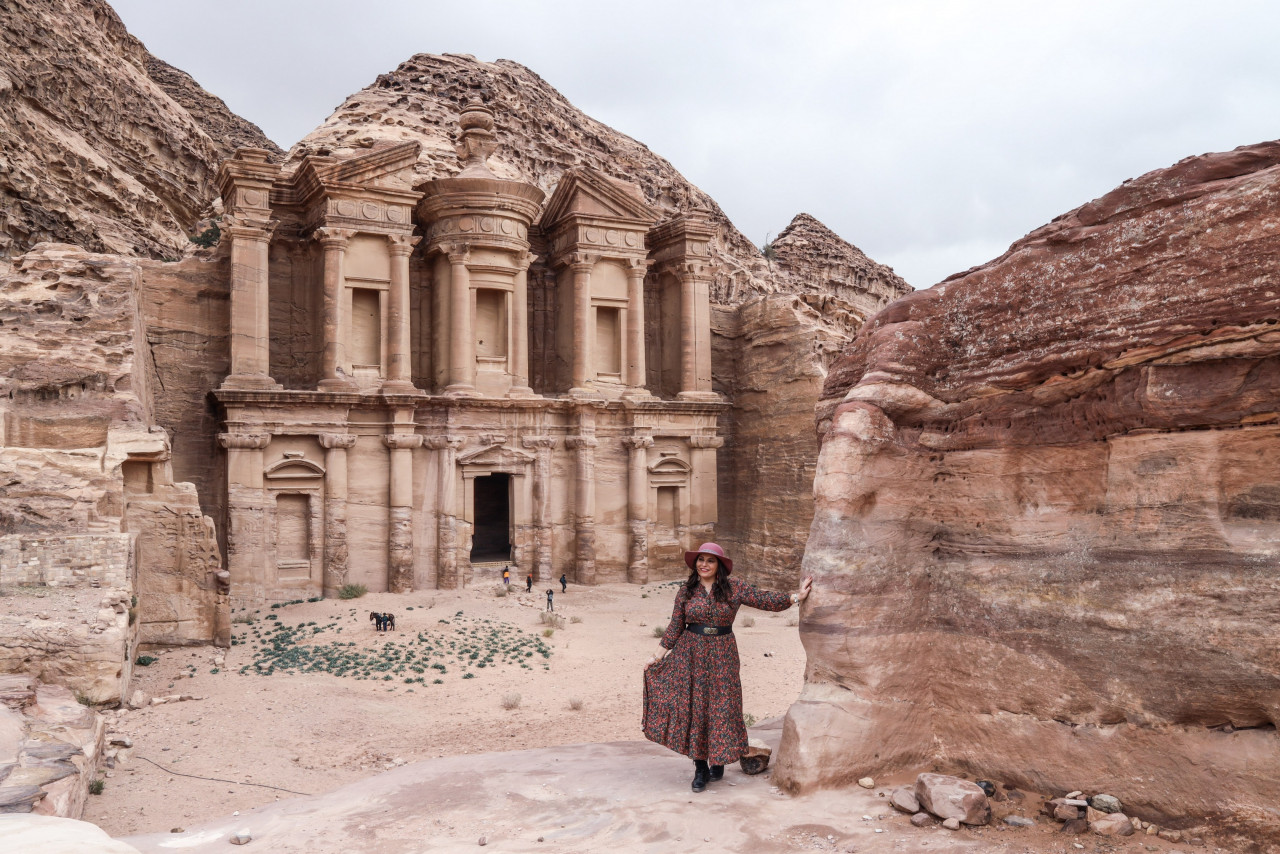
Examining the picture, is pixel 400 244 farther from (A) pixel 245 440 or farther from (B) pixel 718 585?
(B) pixel 718 585

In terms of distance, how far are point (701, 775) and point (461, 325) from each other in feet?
60.6

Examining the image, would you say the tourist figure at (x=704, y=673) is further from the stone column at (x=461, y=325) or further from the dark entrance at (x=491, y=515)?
the dark entrance at (x=491, y=515)

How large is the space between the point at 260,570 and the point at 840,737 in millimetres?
17420

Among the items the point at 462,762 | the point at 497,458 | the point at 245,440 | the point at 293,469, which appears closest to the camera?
the point at 462,762

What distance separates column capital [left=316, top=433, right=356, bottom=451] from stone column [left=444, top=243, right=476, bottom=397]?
9.41ft

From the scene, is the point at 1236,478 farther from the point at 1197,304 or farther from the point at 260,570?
the point at 260,570

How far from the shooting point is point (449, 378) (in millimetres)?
23516

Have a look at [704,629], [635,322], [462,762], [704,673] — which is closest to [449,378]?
[635,322]

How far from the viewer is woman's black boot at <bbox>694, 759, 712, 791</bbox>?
6445 millimetres

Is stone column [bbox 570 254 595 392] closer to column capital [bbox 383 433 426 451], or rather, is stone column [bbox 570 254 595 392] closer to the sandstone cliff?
the sandstone cliff

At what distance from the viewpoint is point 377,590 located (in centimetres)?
2178

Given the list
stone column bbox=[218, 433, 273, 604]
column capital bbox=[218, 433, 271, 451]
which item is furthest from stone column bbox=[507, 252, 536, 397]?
stone column bbox=[218, 433, 273, 604]

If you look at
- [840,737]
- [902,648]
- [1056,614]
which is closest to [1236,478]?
[1056,614]

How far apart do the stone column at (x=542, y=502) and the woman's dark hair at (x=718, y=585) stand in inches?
674
